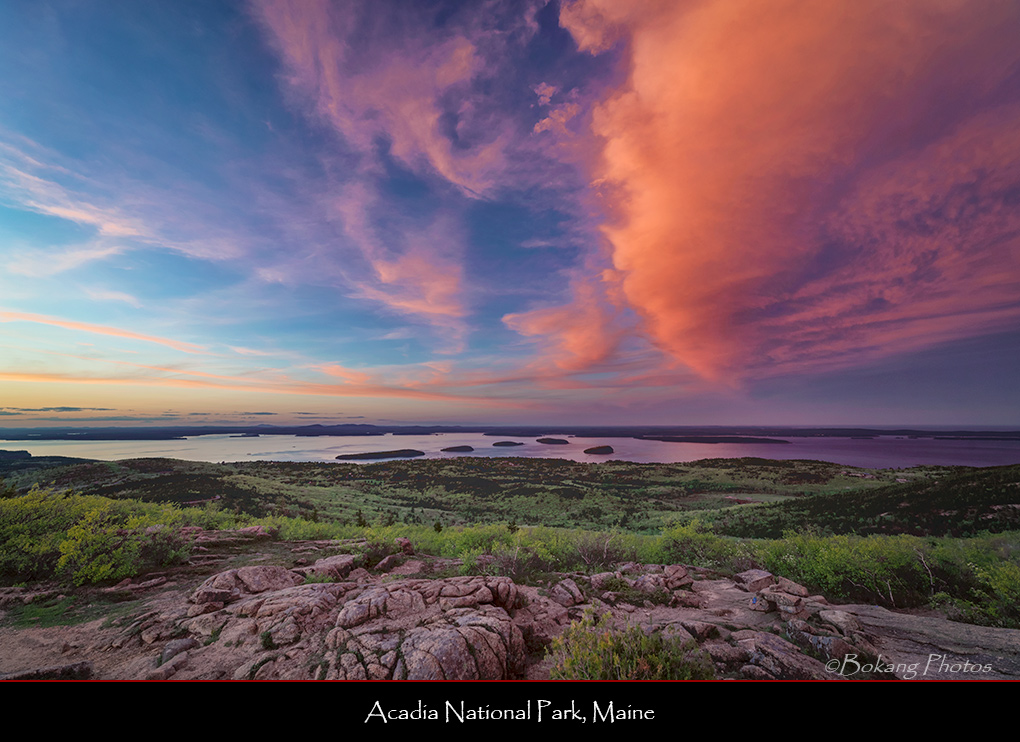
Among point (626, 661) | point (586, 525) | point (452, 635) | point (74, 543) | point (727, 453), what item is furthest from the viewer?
point (727, 453)

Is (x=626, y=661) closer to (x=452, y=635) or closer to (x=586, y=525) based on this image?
(x=452, y=635)

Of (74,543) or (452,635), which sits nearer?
(452,635)

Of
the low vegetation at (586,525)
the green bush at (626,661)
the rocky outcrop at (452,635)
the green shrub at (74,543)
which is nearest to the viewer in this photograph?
the green bush at (626,661)

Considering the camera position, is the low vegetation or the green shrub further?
the low vegetation

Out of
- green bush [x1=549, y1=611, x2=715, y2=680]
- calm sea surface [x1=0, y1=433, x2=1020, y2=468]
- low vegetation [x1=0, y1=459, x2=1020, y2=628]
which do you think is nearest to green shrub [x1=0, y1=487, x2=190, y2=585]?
low vegetation [x1=0, y1=459, x2=1020, y2=628]

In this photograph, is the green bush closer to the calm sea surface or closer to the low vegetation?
Answer: the low vegetation

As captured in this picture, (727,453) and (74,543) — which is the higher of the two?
(74,543)

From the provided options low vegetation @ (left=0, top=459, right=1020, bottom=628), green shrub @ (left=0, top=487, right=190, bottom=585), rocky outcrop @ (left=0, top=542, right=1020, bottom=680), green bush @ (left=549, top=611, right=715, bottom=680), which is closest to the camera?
green bush @ (left=549, top=611, right=715, bottom=680)

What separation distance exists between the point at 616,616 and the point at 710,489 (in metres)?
62.0

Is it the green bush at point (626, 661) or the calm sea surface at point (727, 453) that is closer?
the green bush at point (626, 661)

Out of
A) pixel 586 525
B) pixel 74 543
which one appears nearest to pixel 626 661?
pixel 74 543

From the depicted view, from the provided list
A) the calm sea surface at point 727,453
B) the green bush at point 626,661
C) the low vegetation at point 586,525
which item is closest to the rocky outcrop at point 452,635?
the green bush at point 626,661

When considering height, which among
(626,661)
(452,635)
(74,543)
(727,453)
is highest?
(626,661)

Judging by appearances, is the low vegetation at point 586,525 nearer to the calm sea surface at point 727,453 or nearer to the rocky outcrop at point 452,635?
the rocky outcrop at point 452,635
